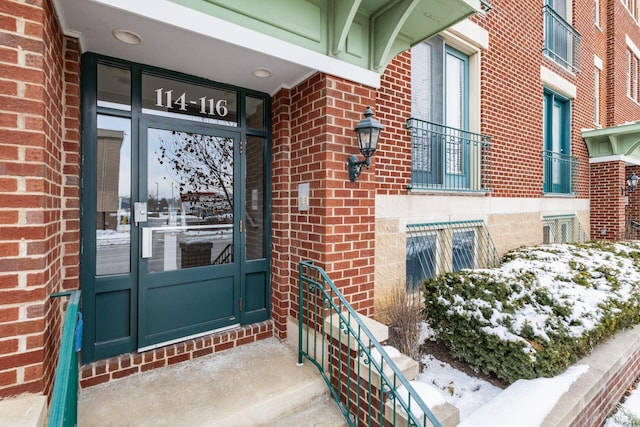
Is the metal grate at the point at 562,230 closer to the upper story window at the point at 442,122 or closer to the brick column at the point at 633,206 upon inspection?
the brick column at the point at 633,206

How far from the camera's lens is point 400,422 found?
2094 mm

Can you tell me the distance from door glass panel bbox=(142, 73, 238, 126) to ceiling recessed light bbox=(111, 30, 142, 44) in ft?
1.33

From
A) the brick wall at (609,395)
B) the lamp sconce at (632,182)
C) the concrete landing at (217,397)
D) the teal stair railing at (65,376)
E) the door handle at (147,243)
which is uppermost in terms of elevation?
the lamp sconce at (632,182)

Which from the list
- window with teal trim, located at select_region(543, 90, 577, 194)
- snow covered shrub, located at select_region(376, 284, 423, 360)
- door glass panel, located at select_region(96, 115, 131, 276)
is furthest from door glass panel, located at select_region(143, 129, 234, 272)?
window with teal trim, located at select_region(543, 90, 577, 194)

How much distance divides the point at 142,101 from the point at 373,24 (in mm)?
2213

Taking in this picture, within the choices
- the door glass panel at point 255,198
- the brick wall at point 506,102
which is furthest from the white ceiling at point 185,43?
the brick wall at point 506,102

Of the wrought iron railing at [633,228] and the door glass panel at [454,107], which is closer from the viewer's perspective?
the door glass panel at [454,107]

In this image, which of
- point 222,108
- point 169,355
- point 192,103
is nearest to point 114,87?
point 192,103

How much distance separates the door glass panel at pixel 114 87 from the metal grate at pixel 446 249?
10.5ft

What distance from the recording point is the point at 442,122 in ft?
15.1

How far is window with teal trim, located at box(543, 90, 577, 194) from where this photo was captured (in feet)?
22.1

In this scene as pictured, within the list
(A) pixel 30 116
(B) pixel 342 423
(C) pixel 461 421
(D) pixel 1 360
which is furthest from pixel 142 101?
(C) pixel 461 421

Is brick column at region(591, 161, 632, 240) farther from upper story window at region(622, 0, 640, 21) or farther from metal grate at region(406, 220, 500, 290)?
upper story window at region(622, 0, 640, 21)

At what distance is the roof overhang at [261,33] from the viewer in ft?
6.91
